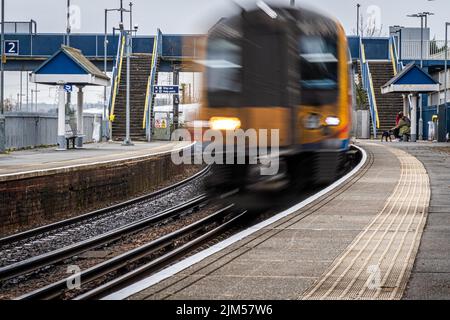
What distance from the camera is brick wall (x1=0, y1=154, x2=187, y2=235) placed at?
18.0 m

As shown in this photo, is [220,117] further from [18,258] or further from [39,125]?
[39,125]

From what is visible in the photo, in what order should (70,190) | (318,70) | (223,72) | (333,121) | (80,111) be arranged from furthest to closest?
(80,111)
(70,190)
(333,121)
(318,70)
(223,72)

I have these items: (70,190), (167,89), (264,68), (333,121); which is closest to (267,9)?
(264,68)

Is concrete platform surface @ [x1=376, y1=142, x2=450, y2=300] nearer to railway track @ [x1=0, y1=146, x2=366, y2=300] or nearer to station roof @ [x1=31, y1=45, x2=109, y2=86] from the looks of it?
railway track @ [x1=0, y1=146, x2=366, y2=300]

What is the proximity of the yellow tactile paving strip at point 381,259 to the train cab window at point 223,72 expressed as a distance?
3204mm

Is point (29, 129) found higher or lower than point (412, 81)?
lower

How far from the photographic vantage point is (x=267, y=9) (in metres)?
15.6

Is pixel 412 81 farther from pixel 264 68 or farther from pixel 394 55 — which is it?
pixel 264 68

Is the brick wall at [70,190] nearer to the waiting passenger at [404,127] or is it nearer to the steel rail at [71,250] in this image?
the steel rail at [71,250]

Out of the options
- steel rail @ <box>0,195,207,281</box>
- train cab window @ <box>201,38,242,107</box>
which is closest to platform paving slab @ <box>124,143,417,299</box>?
train cab window @ <box>201,38,242,107</box>

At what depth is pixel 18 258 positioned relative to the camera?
43.8 ft

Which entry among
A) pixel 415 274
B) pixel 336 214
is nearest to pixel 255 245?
pixel 415 274

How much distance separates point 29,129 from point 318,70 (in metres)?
23.8

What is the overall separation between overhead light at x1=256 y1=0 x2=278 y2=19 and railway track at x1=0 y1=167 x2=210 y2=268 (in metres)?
2.99
